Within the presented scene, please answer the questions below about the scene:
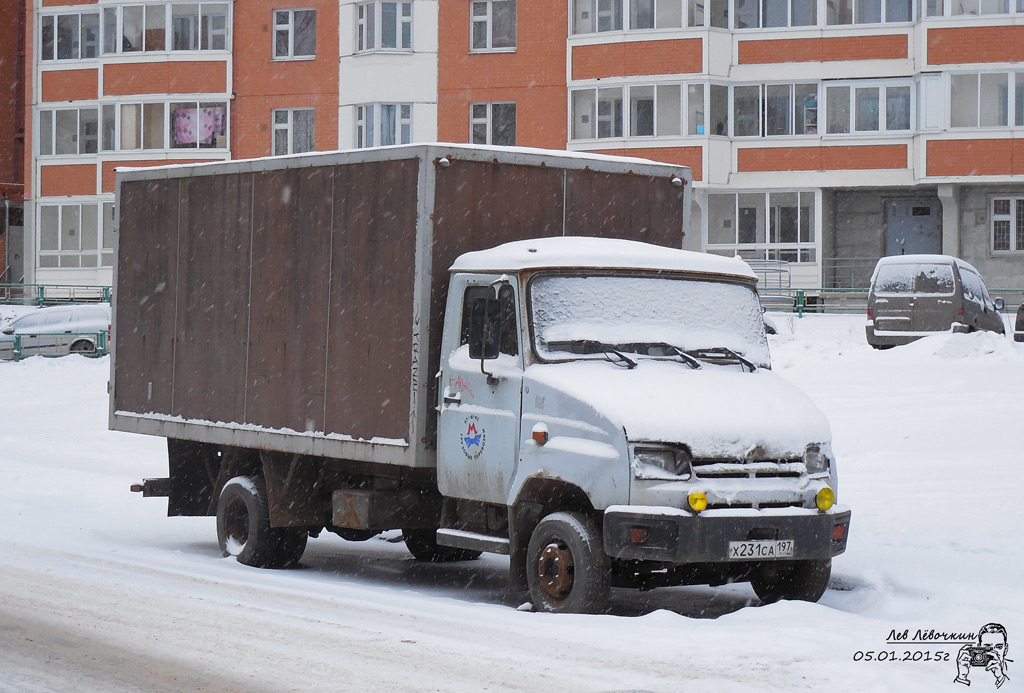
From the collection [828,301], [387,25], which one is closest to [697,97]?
[828,301]

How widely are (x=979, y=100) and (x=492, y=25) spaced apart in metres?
13.4

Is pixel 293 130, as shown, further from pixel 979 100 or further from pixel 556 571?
pixel 556 571

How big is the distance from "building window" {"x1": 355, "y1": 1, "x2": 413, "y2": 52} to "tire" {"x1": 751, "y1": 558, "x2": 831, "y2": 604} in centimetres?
3582

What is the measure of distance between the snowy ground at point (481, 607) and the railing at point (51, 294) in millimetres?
27171

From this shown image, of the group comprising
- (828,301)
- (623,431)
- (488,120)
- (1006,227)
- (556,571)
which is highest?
(488,120)

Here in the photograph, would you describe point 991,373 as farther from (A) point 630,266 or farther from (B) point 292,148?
(B) point 292,148

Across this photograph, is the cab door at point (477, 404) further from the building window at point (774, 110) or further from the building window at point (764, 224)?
the building window at point (774, 110)

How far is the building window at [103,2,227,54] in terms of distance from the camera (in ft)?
153

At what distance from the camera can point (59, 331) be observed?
37188 millimetres

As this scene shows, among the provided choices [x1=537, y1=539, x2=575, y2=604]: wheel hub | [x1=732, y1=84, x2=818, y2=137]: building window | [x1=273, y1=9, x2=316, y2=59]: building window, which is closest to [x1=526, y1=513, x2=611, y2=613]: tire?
[x1=537, y1=539, x2=575, y2=604]: wheel hub

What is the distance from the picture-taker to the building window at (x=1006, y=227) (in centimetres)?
4059

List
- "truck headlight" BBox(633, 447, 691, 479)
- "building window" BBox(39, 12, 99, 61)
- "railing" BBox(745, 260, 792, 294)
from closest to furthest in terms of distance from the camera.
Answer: "truck headlight" BBox(633, 447, 691, 479) < "railing" BBox(745, 260, 792, 294) < "building window" BBox(39, 12, 99, 61)

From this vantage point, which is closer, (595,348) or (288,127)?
(595,348)

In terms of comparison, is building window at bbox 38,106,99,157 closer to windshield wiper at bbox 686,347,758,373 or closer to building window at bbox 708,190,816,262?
building window at bbox 708,190,816,262
